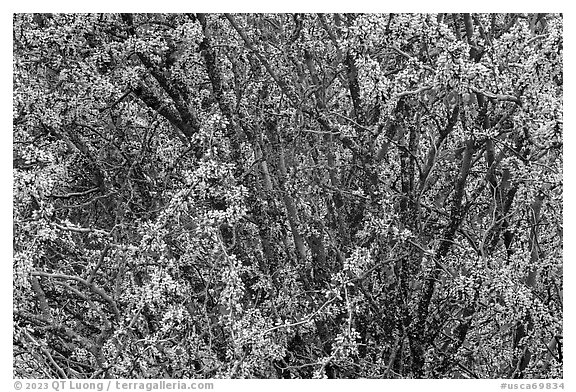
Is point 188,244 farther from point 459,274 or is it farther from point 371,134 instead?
point 459,274

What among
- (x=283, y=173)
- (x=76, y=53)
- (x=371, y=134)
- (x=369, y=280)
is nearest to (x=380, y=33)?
(x=371, y=134)

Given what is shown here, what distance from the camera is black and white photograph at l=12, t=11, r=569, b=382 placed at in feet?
17.2

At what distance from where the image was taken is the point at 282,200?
20.4ft

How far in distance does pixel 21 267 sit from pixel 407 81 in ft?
9.73

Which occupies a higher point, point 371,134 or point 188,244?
point 371,134

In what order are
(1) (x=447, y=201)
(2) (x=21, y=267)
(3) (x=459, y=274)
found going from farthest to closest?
1. (1) (x=447, y=201)
2. (3) (x=459, y=274)
3. (2) (x=21, y=267)

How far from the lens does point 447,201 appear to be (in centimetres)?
639

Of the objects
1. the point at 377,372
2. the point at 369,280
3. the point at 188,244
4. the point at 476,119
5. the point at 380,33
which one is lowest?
the point at 377,372

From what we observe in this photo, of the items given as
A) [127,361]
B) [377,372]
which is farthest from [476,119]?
[127,361]

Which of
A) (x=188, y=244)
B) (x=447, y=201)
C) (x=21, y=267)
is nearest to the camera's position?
(x=21, y=267)

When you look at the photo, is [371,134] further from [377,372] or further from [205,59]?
[377,372]

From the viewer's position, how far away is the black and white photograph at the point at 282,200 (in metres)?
5.24

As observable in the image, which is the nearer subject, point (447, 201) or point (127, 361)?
point (127, 361)

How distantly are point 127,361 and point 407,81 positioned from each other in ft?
9.26
